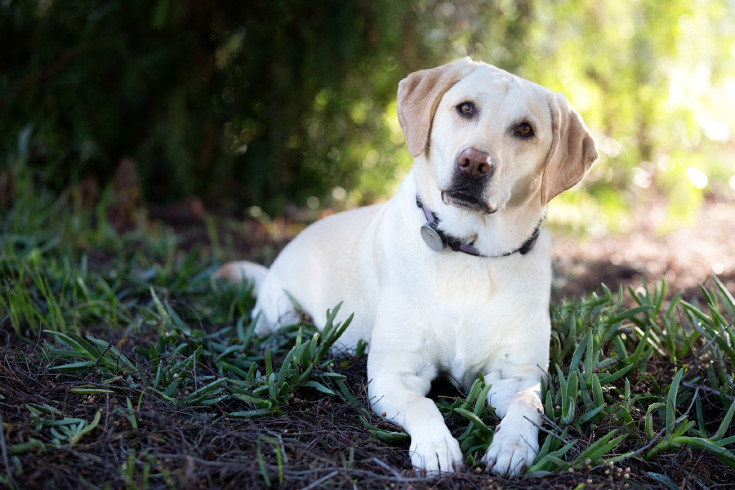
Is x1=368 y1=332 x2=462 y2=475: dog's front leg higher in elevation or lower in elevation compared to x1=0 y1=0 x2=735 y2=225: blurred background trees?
lower

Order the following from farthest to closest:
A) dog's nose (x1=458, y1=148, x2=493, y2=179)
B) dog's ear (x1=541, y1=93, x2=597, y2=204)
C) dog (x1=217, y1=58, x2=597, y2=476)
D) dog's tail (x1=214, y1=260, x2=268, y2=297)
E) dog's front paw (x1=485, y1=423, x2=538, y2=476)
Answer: dog's tail (x1=214, y1=260, x2=268, y2=297), dog's ear (x1=541, y1=93, x2=597, y2=204), dog (x1=217, y1=58, x2=597, y2=476), dog's nose (x1=458, y1=148, x2=493, y2=179), dog's front paw (x1=485, y1=423, x2=538, y2=476)

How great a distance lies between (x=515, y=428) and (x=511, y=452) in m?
0.11

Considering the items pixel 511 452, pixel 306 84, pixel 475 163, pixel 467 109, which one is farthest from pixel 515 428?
pixel 306 84

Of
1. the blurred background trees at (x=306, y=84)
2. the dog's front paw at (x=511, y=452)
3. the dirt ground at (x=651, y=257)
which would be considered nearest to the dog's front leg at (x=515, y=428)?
the dog's front paw at (x=511, y=452)

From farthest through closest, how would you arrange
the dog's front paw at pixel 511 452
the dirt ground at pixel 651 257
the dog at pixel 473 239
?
the dirt ground at pixel 651 257 < the dog at pixel 473 239 < the dog's front paw at pixel 511 452

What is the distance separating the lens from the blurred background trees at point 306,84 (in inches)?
202

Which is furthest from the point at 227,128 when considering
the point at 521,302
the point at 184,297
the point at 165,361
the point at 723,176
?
the point at 723,176

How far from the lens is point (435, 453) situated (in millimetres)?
2135

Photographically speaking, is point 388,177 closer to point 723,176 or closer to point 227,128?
point 227,128

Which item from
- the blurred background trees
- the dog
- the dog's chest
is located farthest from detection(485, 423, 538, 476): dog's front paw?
the blurred background trees

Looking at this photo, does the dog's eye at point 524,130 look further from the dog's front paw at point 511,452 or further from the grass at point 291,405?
Result: the dog's front paw at point 511,452

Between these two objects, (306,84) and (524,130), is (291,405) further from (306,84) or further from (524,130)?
(306,84)

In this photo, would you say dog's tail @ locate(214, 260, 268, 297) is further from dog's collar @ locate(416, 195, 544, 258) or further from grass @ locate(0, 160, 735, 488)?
dog's collar @ locate(416, 195, 544, 258)

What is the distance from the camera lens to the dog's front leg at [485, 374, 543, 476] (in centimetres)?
214
